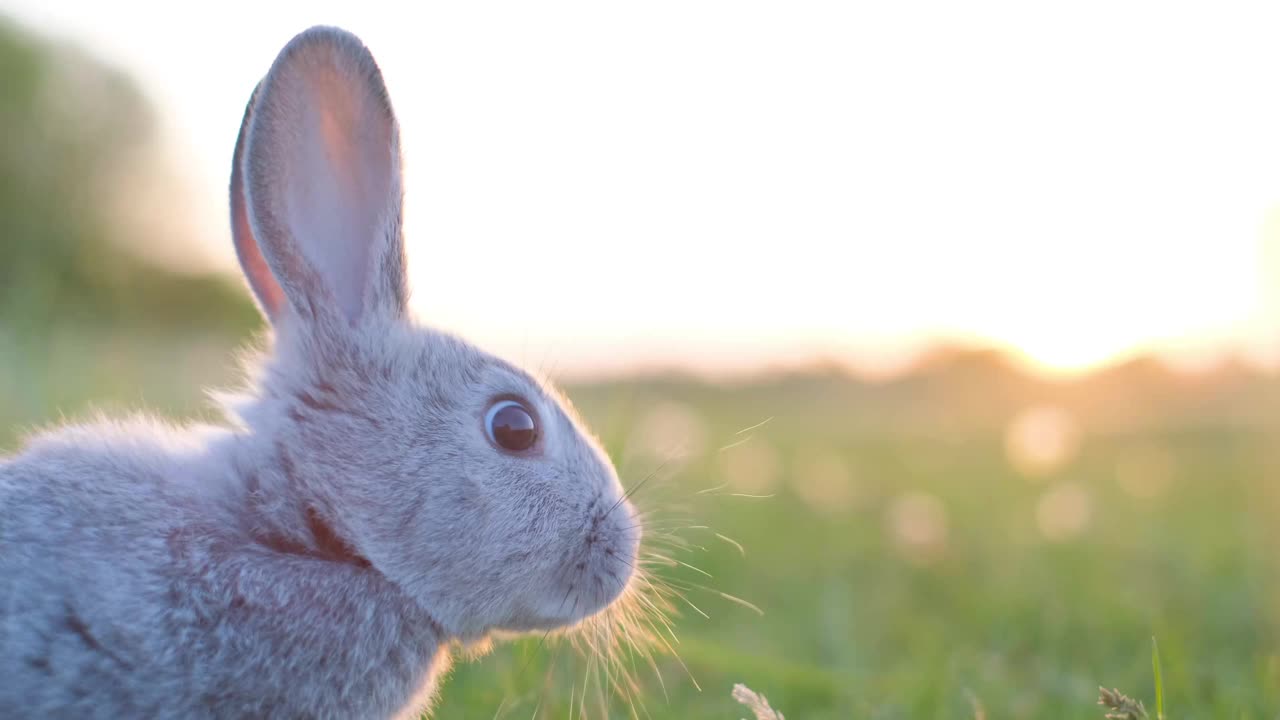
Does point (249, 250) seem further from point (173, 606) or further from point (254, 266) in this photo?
point (173, 606)

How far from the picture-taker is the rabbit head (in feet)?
8.68

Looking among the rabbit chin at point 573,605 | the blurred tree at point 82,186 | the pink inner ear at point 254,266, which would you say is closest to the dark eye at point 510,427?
the rabbit chin at point 573,605

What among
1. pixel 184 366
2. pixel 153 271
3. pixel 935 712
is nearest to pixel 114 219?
pixel 153 271

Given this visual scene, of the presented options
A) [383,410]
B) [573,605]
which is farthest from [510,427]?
[573,605]

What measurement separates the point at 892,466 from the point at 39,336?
27.4 feet

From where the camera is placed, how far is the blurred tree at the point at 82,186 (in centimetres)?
1638

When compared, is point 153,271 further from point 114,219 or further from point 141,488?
point 141,488

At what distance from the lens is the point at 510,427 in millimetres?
2875

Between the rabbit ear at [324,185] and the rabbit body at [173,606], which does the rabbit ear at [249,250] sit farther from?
the rabbit body at [173,606]

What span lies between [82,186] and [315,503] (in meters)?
19.5

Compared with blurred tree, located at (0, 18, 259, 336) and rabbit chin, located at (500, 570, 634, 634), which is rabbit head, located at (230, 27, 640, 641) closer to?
rabbit chin, located at (500, 570, 634, 634)

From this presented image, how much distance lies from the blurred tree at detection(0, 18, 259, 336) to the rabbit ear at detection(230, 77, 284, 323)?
429 inches

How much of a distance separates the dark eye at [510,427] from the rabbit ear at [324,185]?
0.51 meters

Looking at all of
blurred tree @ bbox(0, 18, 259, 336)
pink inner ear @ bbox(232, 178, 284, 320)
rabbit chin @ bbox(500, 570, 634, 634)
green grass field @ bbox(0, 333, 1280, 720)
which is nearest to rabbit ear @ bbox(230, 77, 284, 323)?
pink inner ear @ bbox(232, 178, 284, 320)
